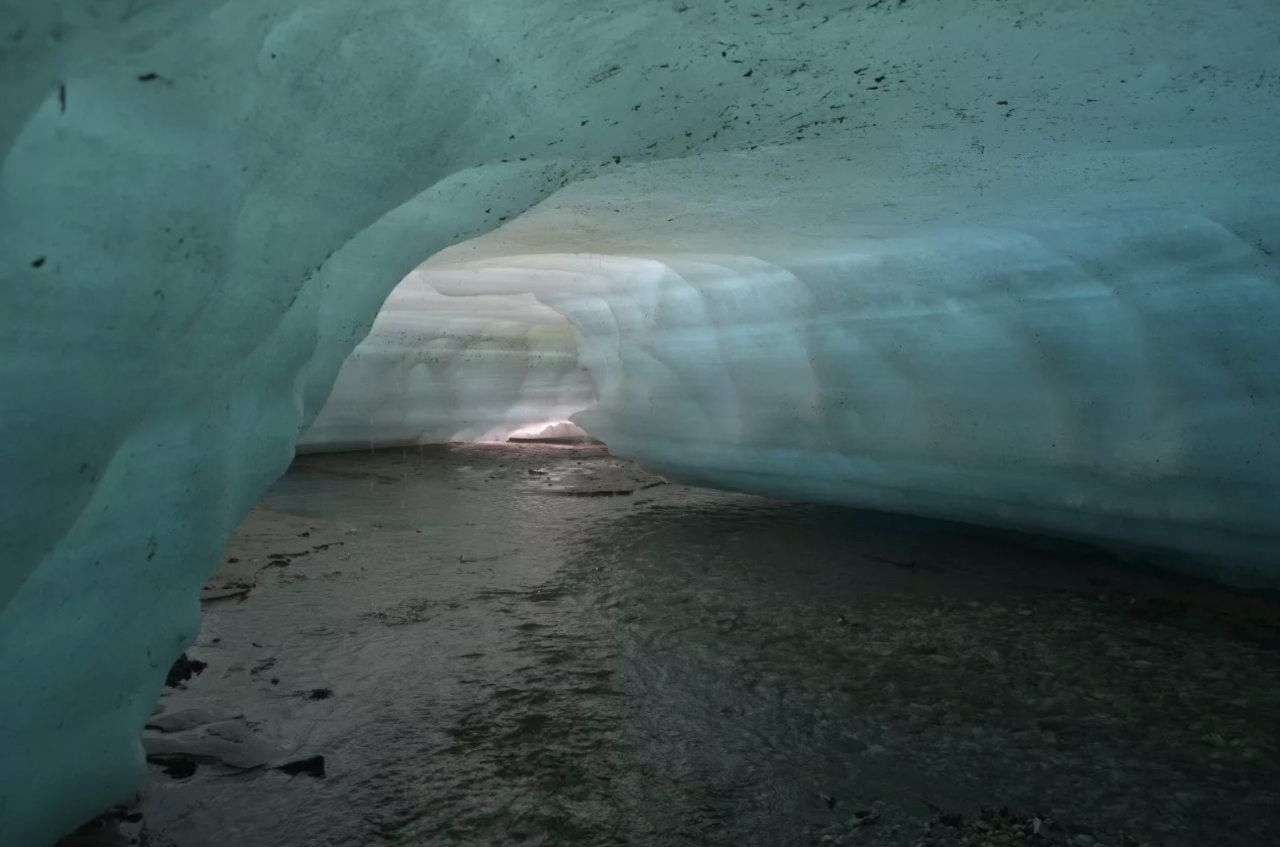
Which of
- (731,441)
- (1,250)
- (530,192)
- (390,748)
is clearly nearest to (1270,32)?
(530,192)

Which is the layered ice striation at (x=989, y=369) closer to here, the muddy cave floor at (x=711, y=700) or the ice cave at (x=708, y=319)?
the ice cave at (x=708, y=319)

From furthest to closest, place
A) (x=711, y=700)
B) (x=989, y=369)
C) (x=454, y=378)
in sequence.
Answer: (x=454, y=378) → (x=989, y=369) → (x=711, y=700)

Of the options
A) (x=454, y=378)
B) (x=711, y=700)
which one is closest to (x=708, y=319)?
(x=711, y=700)

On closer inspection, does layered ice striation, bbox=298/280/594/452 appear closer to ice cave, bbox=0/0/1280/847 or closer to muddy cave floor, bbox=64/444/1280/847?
ice cave, bbox=0/0/1280/847

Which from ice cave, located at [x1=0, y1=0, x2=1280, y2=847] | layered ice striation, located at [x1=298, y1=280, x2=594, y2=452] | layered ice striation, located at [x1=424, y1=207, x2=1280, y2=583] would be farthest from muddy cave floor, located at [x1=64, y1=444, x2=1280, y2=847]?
layered ice striation, located at [x1=298, y1=280, x2=594, y2=452]

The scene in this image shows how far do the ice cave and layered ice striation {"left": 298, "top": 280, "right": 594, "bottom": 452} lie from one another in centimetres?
259

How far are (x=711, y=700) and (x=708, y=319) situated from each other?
10.4 feet

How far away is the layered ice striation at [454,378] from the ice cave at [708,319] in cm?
259

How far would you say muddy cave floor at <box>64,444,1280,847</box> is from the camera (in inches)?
88.4

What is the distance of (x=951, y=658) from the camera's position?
3.35 m

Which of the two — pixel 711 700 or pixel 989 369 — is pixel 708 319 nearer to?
pixel 989 369

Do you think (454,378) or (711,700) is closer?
(711,700)

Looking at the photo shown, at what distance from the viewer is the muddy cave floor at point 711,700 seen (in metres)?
2.25

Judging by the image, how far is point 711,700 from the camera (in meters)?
2.95
